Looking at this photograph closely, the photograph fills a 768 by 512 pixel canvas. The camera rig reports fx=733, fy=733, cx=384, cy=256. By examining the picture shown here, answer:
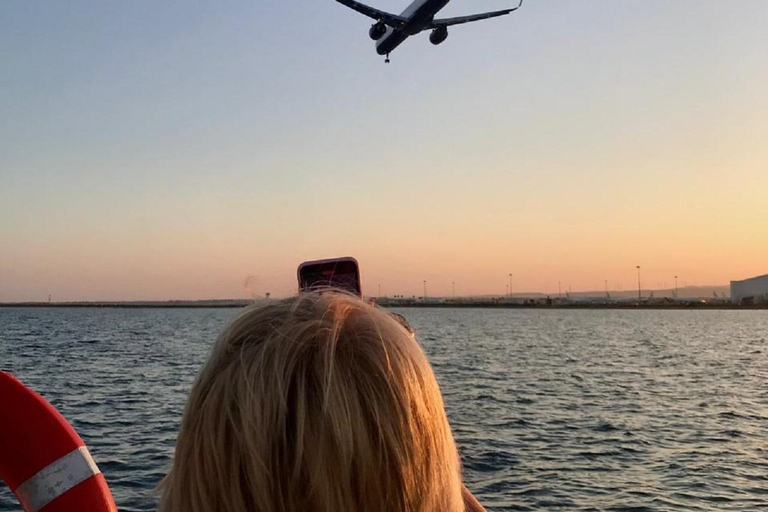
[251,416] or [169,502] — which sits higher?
[251,416]

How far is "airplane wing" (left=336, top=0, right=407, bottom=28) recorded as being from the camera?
77.4 ft

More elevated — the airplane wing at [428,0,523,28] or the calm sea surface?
the airplane wing at [428,0,523,28]

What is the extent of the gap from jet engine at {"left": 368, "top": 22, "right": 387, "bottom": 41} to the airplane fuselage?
0.16m

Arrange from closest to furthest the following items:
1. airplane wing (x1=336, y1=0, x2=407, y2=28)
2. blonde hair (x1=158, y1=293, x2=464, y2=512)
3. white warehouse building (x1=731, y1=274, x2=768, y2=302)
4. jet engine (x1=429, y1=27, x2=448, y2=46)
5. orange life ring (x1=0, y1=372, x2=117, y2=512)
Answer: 1. blonde hair (x1=158, y1=293, x2=464, y2=512)
2. orange life ring (x1=0, y1=372, x2=117, y2=512)
3. airplane wing (x1=336, y1=0, x2=407, y2=28)
4. jet engine (x1=429, y1=27, x2=448, y2=46)
5. white warehouse building (x1=731, y1=274, x2=768, y2=302)

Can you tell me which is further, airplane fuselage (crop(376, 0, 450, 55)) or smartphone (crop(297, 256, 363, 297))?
airplane fuselage (crop(376, 0, 450, 55))

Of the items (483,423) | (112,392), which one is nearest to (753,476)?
(483,423)

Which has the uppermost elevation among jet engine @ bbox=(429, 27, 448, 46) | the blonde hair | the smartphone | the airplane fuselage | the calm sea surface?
jet engine @ bbox=(429, 27, 448, 46)

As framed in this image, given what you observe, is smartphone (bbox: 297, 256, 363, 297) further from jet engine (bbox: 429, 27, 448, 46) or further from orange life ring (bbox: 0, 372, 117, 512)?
jet engine (bbox: 429, 27, 448, 46)

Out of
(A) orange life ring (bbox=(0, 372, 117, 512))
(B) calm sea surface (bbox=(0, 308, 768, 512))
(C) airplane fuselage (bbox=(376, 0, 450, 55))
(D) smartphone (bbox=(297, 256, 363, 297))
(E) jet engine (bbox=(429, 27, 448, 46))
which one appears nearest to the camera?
(D) smartphone (bbox=(297, 256, 363, 297))

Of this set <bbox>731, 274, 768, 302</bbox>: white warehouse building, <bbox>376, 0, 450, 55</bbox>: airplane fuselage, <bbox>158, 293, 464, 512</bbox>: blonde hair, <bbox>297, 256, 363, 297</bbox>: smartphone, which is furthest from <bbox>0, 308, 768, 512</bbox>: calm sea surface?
<bbox>731, 274, 768, 302</bbox>: white warehouse building

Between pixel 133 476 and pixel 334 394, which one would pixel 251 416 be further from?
pixel 133 476

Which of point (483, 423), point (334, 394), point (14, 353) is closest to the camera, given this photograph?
point (334, 394)

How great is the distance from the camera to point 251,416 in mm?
1054

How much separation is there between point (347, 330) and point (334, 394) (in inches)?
4.5
